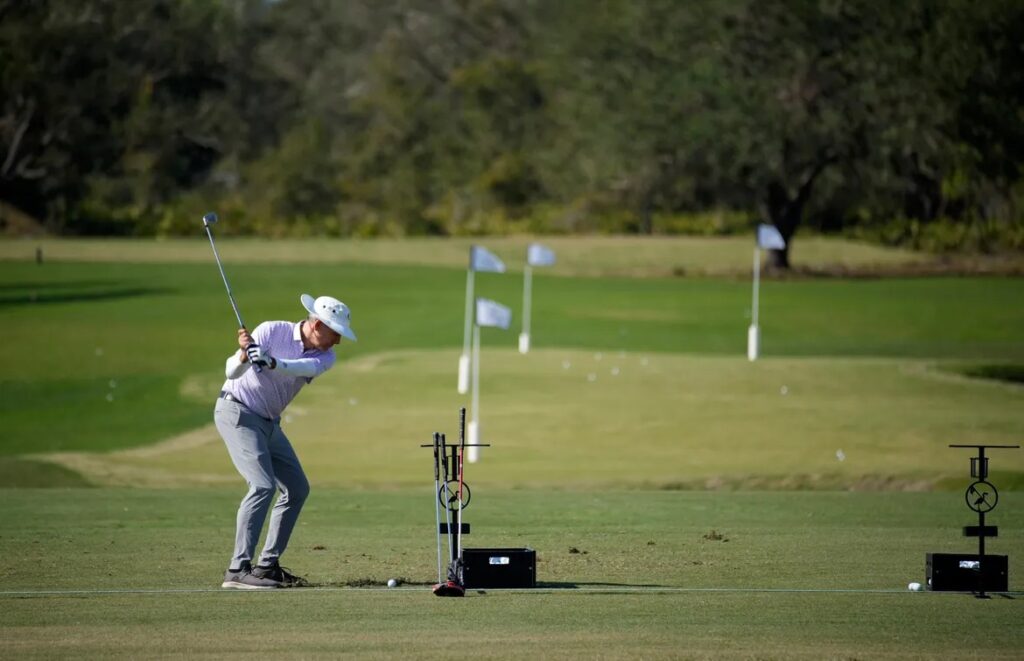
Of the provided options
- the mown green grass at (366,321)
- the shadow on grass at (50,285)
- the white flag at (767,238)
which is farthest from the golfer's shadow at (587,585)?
the shadow on grass at (50,285)

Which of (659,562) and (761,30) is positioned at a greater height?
(761,30)

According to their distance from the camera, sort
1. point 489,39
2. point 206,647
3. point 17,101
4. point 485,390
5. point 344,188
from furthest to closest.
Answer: point 489,39 < point 344,188 < point 17,101 < point 485,390 < point 206,647

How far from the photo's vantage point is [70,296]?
57219 mm

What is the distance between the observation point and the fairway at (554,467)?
10711 mm

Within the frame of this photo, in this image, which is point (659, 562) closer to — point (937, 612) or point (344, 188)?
point (937, 612)

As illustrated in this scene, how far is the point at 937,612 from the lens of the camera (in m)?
11.2

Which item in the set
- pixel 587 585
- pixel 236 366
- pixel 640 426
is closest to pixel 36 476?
pixel 640 426

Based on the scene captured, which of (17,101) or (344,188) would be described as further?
(344,188)

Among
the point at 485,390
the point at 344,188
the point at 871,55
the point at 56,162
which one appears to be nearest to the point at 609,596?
the point at 485,390

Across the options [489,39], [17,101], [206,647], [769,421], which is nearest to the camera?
[206,647]

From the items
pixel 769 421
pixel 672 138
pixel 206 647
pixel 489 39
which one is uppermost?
pixel 489 39

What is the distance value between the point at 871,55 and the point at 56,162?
44086 millimetres

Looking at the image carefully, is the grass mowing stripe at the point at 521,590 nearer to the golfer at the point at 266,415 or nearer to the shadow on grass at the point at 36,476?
the golfer at the point at 266,415

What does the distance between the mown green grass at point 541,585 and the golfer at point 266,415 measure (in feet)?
1.37
